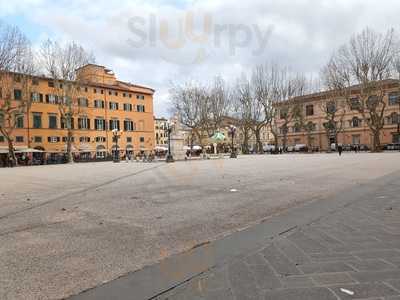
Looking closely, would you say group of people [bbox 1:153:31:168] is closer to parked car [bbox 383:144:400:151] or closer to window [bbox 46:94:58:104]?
window [bbox 46:94:58:104]

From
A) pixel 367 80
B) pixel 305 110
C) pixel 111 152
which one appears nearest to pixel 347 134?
pixel 305 110

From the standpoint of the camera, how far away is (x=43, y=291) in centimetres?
323

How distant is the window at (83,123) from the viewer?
200 feet

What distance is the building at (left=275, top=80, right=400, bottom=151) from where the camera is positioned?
5756cm

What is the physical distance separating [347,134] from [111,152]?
154ft

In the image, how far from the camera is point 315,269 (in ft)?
11.9

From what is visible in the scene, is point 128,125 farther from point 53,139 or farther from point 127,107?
point 53,139

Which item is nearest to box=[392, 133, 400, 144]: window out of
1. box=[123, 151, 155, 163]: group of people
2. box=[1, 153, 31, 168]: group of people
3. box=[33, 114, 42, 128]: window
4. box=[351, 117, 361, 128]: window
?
box=[351, 117, 361, 128]: window

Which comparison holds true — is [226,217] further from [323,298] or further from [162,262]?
[323,298]

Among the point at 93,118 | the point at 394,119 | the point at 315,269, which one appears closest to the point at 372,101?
the point at 394,119

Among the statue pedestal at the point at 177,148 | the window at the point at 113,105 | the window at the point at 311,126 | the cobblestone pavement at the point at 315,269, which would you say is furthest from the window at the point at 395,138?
the cobblestone pavement at the point at 315,269

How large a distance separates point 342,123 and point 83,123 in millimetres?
48683

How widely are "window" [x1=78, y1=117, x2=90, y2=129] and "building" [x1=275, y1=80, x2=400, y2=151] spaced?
33.8m

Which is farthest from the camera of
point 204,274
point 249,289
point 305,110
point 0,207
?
point 305,110
